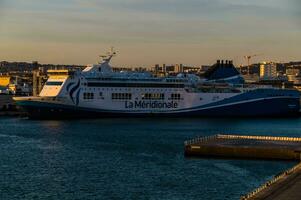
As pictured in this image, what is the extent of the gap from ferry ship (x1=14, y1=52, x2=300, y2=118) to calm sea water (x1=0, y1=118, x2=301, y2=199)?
33.2 feet

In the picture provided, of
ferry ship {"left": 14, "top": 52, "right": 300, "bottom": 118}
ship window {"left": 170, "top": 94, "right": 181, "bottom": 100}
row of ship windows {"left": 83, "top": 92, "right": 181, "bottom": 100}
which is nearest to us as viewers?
ferry ship {"left": 14, "top": 52, "right": 300, "bottom": 118}

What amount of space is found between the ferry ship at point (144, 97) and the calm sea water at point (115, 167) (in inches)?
398

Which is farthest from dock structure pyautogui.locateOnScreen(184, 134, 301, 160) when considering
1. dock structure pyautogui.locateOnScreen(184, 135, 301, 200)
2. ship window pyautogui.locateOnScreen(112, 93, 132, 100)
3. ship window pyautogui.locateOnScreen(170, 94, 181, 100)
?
ship window pyautogui.locateOnScreen(170, 94, 181, 100)

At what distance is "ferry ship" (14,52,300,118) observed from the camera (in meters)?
57.9

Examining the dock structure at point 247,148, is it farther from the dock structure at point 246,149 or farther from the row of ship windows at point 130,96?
the row of ship windows at point 130,96

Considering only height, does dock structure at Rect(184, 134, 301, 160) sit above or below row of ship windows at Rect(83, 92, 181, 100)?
below

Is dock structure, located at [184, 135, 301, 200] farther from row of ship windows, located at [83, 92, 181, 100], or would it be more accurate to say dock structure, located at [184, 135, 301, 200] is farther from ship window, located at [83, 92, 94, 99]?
row of ship windows, located at [83, 92, 181, 100]

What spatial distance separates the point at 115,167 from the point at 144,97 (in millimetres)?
32355

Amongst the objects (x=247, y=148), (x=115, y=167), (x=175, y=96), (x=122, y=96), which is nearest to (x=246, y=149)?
(x=247, y=148)

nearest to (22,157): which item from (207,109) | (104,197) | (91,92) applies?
(104,197)

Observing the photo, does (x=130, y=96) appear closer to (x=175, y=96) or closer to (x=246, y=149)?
(x=175, y=96)

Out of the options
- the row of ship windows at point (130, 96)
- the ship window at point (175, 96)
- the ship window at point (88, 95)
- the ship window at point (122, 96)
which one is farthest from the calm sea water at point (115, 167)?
the ship window at point (175, 96)

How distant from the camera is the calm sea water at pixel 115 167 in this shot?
77.5ft

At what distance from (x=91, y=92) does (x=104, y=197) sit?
37.0 meters
